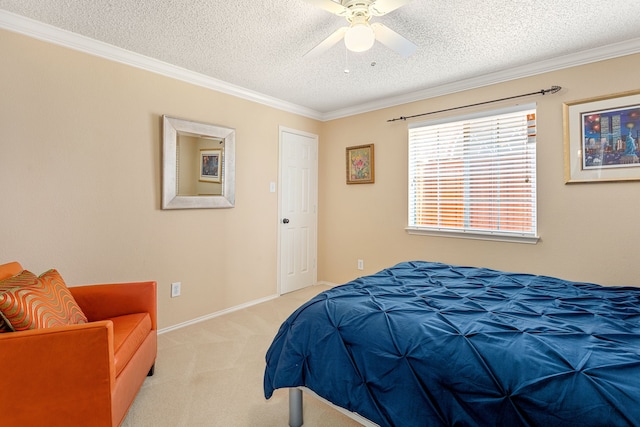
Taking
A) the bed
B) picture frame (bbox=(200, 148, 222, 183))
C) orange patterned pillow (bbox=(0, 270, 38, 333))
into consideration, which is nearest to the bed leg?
the bed

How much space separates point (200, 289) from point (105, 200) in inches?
46.9

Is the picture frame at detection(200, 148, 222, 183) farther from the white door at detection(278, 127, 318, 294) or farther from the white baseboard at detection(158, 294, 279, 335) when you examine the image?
the white baseboard at detection(158, 294, 279, 335)

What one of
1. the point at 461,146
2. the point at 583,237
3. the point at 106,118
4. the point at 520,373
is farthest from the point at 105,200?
the point at 583,237

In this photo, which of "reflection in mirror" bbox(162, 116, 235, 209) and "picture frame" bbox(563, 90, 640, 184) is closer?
"picture frame" bbox(563, 90, 640, 184)

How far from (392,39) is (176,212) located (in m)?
2.35

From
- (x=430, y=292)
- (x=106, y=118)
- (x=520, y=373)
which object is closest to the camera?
(x=520, y=373)

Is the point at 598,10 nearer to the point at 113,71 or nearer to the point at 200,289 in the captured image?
the point at 113,71

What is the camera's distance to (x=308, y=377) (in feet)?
4.68

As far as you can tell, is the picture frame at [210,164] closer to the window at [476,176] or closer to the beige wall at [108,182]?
the beige wall at [108,182]

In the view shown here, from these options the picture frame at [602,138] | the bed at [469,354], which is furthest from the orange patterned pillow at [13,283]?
the picture frame at [602,138]

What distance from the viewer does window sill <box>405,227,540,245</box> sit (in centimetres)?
287

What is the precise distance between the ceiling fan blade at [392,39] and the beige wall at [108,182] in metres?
1.94

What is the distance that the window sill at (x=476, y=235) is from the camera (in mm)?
2870

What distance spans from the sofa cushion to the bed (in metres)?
0.73
